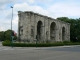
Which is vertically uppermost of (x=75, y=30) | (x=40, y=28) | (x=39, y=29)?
(x=40, y=28)

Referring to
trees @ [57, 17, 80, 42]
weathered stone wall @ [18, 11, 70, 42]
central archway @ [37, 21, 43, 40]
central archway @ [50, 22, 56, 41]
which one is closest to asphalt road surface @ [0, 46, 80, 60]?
weathered stone wall @ [18, 11, 70, 42]

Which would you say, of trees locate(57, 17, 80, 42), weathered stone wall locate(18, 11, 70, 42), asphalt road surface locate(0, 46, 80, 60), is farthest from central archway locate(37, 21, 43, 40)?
asphalt road surface locate(0, 46, 80, 60)

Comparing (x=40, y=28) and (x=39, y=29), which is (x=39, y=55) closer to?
(x=40, y=28)

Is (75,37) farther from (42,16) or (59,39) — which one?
(42,16)

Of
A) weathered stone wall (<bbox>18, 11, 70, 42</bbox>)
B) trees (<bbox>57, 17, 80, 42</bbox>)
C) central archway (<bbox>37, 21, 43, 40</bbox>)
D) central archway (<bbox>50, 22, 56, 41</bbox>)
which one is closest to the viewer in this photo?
weathered stone wall (<bbox>18, 11, 70, 42</bbox>)

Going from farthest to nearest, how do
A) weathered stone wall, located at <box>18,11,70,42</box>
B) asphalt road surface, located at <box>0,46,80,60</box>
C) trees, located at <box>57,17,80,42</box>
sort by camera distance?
trees, located at <box>57,17,80,42</box>, weathered stone wall, located at <box>18,11,70,42</box>, asphalt road surface, located at <box>0,46,80,60</box>

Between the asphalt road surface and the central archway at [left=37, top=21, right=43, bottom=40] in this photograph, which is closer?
the asphalt road surface

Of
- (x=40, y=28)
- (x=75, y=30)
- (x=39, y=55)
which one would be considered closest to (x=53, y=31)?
(x=40, y=28)

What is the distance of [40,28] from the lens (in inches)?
2736

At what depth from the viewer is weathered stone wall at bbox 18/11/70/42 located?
61.8 meters

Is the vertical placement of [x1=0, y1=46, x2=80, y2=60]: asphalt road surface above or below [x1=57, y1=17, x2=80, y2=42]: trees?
below

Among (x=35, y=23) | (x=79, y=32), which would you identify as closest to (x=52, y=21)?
(x=35, y=23)

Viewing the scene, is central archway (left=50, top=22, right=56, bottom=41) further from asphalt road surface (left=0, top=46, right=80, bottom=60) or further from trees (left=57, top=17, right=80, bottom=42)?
asphalt road surface (left=0, top=46, right=80, bottom=60)

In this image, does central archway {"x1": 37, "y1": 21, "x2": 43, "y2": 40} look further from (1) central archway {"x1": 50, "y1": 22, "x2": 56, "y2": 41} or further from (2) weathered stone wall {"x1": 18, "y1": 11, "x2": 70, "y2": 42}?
(1) central archway {"x1": 50, "y1": 22, "x2": 56, "y2": 41}
